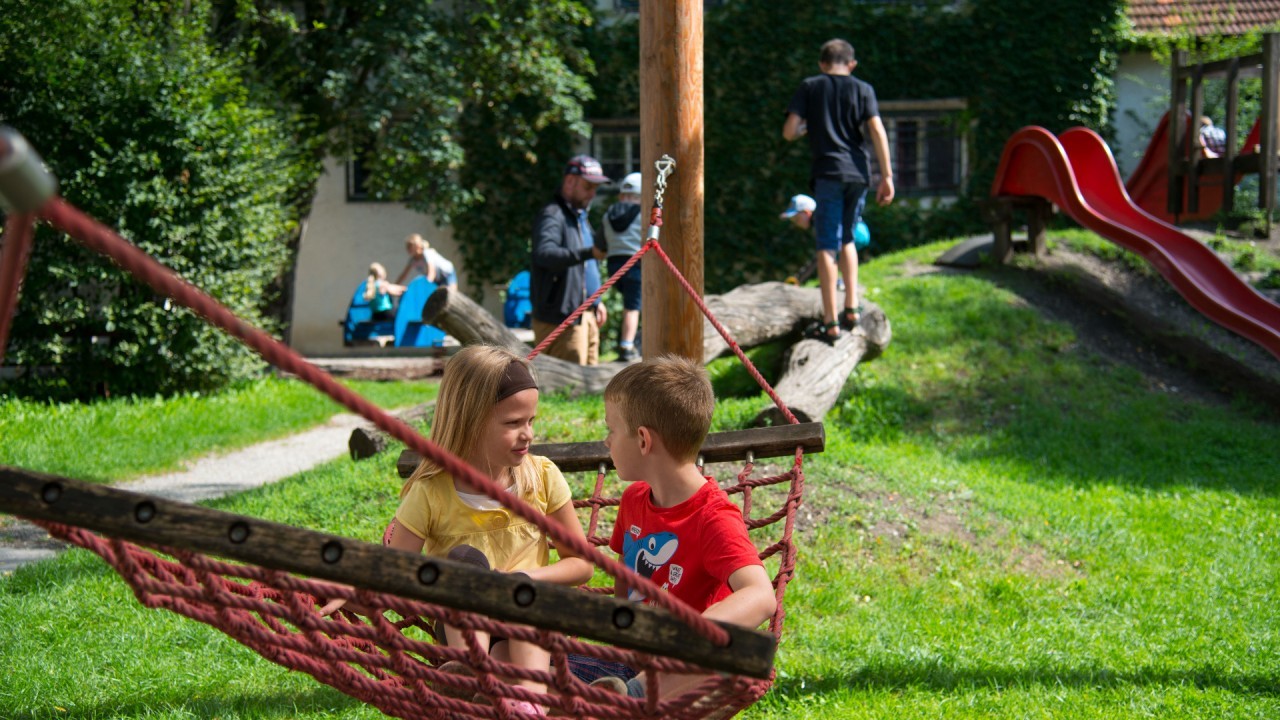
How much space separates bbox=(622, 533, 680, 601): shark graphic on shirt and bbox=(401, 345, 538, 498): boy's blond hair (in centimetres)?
46

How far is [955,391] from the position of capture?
301 inches

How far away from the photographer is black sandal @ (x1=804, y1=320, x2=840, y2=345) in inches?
285

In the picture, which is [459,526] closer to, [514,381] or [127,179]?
[514,381]

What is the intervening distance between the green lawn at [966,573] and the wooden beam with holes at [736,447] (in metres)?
0.76

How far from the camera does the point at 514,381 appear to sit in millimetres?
2768

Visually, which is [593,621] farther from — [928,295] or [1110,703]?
[928,295]

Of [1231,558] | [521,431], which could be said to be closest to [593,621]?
[521,431]

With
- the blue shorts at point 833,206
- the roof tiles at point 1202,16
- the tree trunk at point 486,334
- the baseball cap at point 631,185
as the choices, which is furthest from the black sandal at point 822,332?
the roof tiles at point 1202,16

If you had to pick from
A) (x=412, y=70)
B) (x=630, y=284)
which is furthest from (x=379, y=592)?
(x=412, y=70)

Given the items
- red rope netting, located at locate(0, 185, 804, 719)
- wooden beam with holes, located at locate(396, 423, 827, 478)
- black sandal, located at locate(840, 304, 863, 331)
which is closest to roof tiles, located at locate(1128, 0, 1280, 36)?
black sandal, located at locate(840, 304, 863, 331)

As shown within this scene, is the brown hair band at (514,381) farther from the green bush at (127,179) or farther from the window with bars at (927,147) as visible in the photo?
the window with bars at (927,147)

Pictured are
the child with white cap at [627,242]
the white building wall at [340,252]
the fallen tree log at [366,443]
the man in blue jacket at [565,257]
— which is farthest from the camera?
the white building wall at [340,252]

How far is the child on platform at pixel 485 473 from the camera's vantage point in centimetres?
276

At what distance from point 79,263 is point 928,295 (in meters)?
6.48
